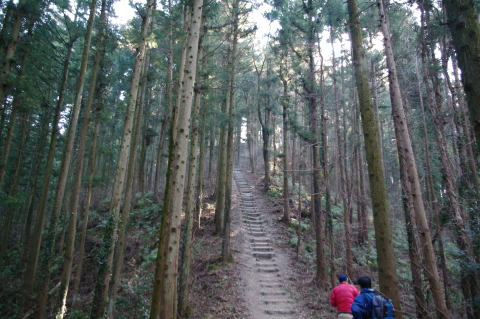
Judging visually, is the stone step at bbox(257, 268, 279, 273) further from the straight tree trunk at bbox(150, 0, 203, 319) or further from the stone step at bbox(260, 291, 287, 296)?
the straight tree trunk at bbox(150, 0, 203, 319)

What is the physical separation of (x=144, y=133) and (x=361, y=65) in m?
16.0

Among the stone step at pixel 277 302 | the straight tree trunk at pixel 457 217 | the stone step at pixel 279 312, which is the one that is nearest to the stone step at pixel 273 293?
the stone step at pixel 277 302

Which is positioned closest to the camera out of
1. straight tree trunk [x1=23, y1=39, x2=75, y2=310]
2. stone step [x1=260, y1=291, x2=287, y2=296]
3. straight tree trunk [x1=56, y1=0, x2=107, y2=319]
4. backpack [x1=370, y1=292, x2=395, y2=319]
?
backpack [x1=370, y1=292, x2=395, y2=319]

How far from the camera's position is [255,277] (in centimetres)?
1130

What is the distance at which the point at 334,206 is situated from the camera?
74.3 feet

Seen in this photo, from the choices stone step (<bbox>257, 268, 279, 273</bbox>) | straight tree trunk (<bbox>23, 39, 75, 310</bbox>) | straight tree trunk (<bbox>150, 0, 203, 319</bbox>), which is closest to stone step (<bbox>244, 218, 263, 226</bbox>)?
stone step (<bbox>257, 268, 279, 273</bbox>)

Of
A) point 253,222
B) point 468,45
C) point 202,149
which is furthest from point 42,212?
point 468,45

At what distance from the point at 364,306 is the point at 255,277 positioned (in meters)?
7.53

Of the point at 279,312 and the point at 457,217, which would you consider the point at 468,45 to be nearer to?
the point at 457,217

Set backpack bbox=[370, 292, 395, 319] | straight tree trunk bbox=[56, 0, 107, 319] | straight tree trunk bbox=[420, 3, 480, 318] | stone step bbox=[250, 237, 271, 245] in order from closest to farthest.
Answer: backpack bbox=[370, 292, 395, 319] < straight tree trunk bbox=[420, 3, 480, 318] < straight tree trunk bbox=[56, 0, 107, 319] < stone step bbox=[250, 237, 271, 245]

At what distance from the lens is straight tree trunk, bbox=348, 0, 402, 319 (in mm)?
5373

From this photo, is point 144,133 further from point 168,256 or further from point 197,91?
point 168,256

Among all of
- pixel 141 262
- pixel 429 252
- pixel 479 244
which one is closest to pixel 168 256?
pixel 429 252

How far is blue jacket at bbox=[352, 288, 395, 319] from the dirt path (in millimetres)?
5065
